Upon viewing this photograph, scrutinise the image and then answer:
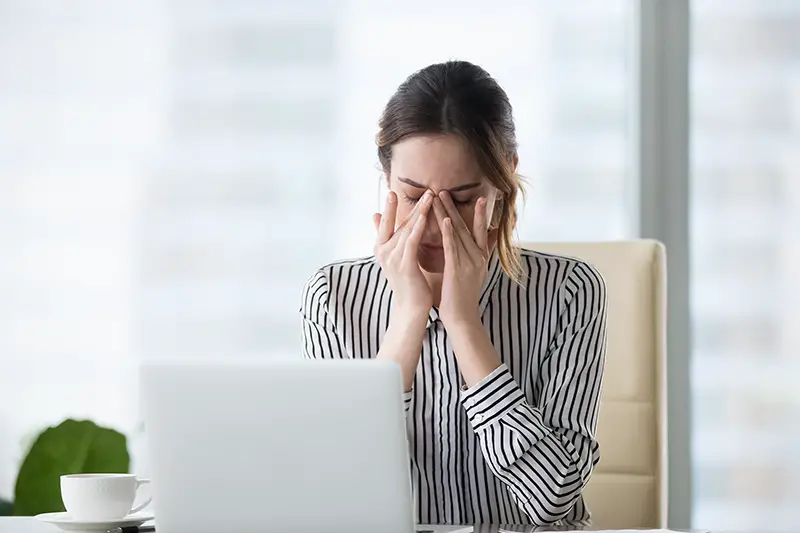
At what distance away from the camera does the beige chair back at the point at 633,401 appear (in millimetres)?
1694

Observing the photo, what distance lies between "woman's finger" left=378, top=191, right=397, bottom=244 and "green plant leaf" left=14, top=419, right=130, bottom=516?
0.94 m

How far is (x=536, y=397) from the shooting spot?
1.53 metres

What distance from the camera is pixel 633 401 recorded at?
5.58 feet

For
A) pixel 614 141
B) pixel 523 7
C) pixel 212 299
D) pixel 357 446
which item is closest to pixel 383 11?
pixel 523 7

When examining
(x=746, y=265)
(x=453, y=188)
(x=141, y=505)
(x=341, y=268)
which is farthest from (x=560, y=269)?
(x=746, y=265)

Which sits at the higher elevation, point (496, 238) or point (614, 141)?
point (614, 141)

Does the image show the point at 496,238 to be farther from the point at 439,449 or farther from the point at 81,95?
the point at 81,95

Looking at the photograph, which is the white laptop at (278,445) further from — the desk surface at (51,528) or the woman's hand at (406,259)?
the woman's hand at (406,259)

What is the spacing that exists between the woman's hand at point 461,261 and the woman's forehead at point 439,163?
26mm

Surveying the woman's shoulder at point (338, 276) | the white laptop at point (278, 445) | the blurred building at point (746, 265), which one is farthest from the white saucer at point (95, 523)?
the blurred building at point (746, 265)

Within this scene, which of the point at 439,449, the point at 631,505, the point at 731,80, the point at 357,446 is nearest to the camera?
the point at 357,446

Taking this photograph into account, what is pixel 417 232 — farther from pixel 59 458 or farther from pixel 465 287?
pixel 59 458

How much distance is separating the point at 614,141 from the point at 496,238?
3.52 ft

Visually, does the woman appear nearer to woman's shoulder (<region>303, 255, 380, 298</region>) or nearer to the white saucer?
woman's shoulder (<region>303, 255, 380, 298</region>)
